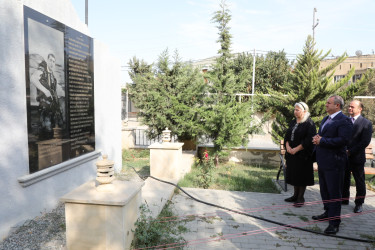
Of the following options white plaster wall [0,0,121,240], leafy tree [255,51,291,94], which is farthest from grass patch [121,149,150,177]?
leafy tree [255,51,291,94]

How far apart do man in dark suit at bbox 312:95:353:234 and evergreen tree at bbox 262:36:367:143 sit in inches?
183

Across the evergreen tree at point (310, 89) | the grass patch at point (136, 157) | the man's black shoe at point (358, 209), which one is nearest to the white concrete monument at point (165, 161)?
the grass patch at point (136, 157)

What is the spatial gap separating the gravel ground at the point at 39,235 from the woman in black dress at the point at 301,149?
3637mm

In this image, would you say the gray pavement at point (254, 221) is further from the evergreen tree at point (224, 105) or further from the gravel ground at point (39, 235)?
the evergreen tree at point (224, 105)

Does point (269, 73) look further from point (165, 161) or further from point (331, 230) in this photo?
point (331, 230)

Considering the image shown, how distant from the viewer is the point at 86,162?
215 inches

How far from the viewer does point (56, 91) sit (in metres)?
4.49

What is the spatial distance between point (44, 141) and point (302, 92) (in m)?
7.11

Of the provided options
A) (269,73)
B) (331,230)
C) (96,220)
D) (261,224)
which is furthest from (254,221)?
(269,73)

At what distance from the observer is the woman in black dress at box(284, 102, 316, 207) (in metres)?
4.46

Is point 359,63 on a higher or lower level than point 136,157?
higher

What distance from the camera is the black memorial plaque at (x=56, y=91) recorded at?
387cm

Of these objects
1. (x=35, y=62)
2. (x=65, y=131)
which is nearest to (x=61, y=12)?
(x=35, y=62)

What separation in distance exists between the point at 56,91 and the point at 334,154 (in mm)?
4383
